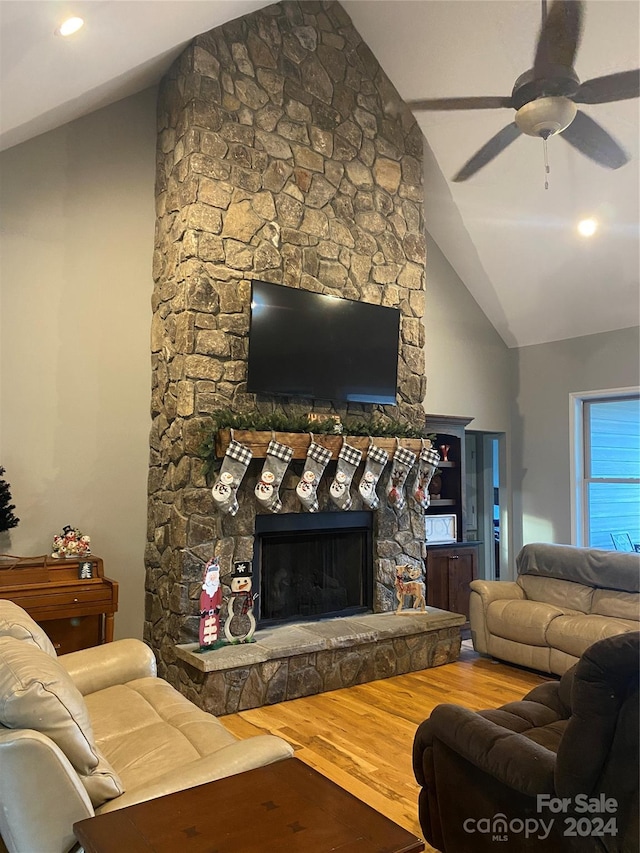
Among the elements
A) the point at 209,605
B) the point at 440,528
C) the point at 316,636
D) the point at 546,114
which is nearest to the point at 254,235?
the point at 546,114

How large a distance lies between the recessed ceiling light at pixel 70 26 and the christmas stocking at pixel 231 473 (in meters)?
2.24

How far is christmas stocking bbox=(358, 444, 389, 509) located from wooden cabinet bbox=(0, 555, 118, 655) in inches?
72.4

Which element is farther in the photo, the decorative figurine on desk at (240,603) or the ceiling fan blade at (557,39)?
the decorative figurine on desk at (240,603)

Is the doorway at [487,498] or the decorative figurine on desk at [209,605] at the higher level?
the doorway at [487,498]

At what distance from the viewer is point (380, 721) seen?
3582 mm

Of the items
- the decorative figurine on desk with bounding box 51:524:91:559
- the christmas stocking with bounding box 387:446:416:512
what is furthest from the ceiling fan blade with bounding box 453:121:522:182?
the decorative figurine on desk with bounding box 51:524:91:559

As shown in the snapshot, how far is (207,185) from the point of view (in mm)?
4250

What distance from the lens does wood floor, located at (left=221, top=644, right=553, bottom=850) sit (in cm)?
281

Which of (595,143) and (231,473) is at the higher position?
(595,143)

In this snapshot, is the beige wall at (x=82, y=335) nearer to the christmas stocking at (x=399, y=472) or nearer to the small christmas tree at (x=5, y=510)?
the small christmas tree at (x=5, y=510)

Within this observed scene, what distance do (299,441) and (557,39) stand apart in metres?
2.81

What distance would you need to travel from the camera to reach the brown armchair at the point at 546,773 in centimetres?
166

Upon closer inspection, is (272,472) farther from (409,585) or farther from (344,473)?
(409,585)

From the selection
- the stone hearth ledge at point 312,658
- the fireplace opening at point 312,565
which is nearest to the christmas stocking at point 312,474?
the fireplace opening at point 312,565
